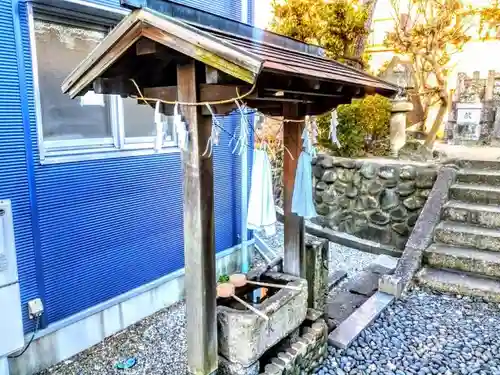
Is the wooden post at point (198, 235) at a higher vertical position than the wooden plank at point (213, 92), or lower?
lower

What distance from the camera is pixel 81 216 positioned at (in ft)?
15.1

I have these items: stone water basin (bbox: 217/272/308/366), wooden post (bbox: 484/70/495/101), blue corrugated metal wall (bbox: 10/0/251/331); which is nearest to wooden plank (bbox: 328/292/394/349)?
stone water basin (bbox: 217/272/308/366)

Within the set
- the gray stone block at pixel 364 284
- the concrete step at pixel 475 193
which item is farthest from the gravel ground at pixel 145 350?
the concrete step at pixel 475 193

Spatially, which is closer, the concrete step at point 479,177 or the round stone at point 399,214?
the concrete step at point 479,177

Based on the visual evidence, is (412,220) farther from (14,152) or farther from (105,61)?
(14,152)

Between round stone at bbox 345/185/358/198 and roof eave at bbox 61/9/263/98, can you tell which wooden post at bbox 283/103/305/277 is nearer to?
roof eave at bbox 61/9/263/98

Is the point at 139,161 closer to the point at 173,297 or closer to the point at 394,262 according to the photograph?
the point at 173,297

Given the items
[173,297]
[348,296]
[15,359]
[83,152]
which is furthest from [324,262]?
[15,359]

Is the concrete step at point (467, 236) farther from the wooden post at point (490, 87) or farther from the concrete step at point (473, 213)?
the wooden post at point (490, 87)

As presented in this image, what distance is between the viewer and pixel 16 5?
12.7 feet

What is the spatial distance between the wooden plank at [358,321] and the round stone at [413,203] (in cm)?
265

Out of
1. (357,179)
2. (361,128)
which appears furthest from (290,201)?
(361,128)

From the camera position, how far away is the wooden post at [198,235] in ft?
9.89

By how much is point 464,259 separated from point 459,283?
0.42 meters
